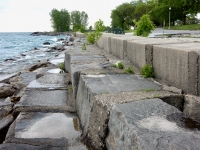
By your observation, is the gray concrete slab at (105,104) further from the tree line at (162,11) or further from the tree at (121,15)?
the tree at (121,15)

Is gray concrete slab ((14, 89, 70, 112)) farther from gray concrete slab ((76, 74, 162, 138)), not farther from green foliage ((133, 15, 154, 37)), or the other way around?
green foliage ((133, 15, 154, 37))

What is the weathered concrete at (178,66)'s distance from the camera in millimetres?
2730

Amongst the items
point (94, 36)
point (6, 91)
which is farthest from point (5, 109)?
point (94, 36)

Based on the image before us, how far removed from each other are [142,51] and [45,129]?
194cm

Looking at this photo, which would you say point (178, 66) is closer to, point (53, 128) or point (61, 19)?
point (53, 128)

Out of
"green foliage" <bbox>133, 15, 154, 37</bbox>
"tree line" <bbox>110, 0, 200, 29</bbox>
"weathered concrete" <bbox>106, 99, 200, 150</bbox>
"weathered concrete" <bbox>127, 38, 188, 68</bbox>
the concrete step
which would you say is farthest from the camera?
"tree line" <bbox>110, 0, 200, 29</bbox>

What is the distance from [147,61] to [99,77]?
0.76 metres

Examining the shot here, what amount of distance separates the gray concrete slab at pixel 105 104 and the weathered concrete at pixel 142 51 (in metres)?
1.12

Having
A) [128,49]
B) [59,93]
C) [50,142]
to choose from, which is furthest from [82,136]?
[128,49]

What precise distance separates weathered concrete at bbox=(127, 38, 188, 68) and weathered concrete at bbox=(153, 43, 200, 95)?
7.5 inches

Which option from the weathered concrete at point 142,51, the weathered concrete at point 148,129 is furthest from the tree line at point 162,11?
the weathered concrete at point 148,129

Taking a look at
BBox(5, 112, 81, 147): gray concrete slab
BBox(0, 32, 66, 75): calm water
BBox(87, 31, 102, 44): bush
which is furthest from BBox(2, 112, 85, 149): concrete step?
BBox(0, 32, 66, 75): calm water

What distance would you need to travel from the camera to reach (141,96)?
2844 mm

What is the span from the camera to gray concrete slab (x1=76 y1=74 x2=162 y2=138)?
324cm
